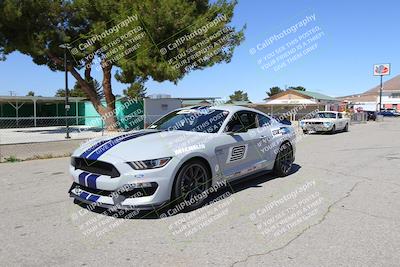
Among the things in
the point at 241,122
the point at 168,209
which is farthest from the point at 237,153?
the point at 168,209

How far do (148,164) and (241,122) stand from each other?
8.15 feet

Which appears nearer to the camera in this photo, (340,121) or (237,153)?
(237,153)

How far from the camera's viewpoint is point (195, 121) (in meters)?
6.73

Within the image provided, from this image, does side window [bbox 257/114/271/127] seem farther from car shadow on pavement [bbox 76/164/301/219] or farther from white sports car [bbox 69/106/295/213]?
car shadow on pavement [bbox 76/164/301/219]

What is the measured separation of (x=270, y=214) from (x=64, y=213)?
9.52 feet

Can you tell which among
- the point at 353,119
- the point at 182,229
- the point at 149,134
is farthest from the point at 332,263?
the point at 353,119

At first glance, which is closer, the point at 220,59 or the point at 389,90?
the point at 220,59

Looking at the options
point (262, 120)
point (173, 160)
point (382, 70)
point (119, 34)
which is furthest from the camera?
point (382, 70)

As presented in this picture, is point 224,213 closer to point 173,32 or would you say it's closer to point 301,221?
point 301,221

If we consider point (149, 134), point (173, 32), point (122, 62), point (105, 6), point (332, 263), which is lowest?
point (332, 263)

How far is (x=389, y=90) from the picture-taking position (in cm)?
11862

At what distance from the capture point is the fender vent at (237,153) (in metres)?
6.47

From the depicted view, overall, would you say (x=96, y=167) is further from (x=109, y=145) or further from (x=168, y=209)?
(x=168, y=209)

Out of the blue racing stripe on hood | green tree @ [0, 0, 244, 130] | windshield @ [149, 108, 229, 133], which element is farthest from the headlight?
green tree @ [0, 0, 244, 130]
